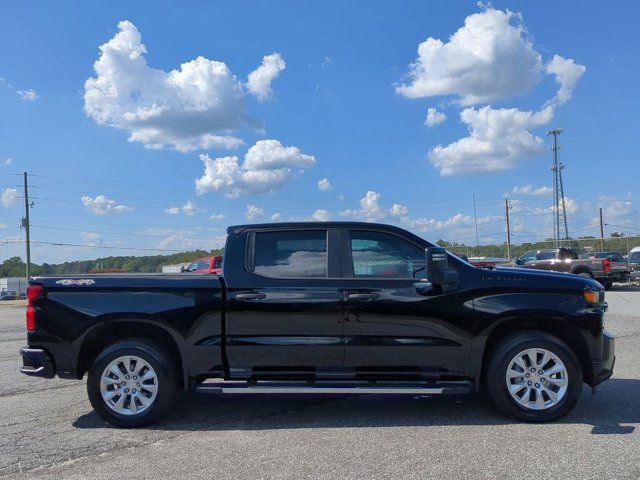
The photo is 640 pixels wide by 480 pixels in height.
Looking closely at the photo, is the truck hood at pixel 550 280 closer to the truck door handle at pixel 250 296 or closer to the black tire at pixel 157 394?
the truck door handle at pixel 250 296

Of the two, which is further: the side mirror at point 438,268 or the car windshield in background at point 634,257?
the car windshield in background at point 634,257

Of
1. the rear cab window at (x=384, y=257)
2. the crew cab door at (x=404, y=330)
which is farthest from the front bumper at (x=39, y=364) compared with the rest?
the rear cab window at (x=384, y=257)

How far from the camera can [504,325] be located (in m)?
5.52

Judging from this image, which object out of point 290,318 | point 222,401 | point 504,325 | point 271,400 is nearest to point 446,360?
point 504,325

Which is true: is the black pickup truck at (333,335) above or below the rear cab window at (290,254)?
below

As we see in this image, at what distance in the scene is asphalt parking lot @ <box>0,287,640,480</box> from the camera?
4270mm

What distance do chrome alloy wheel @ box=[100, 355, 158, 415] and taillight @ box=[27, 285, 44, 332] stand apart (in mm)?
870

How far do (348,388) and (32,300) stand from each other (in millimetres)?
3182

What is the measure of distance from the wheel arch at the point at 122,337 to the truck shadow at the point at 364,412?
1.86 ft

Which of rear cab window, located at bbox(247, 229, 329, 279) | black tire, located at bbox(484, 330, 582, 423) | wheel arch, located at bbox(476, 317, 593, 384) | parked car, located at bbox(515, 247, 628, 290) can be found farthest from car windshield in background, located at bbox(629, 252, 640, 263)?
rear cab window, located at bbox(247, 229, 329, 279)

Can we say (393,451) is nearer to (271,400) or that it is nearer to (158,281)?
(271,400)

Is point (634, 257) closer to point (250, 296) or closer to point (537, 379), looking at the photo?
point (537, 379)

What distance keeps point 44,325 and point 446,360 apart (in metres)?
3.89

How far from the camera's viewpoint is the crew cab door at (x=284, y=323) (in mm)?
5410
